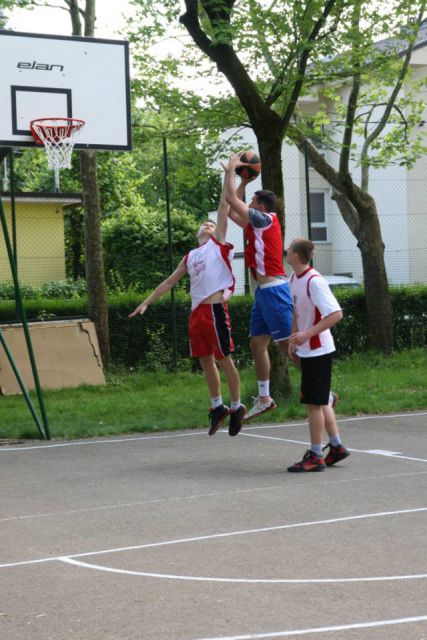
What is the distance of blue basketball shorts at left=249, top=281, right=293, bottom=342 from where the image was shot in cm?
934

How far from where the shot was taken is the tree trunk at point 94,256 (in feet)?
59.7

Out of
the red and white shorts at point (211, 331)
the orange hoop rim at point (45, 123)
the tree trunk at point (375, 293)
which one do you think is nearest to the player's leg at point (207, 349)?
the red and white shorts at point (211, 331)

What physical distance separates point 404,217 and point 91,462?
23.6m

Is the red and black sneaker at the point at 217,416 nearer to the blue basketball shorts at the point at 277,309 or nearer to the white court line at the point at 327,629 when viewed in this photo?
the blue basketball shorts at the point at 277,309

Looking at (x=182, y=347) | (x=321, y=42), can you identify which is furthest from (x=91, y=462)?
(x=182, y=347)

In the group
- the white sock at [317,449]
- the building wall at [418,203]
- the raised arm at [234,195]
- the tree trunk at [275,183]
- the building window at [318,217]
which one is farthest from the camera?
the building wall at [418,203]

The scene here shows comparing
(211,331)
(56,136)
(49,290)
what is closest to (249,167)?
(211,331)

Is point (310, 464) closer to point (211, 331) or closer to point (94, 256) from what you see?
point (211, 331)

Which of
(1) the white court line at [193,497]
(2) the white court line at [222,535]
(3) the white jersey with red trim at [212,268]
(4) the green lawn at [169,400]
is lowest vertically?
(4) the green lawn at [169,400]

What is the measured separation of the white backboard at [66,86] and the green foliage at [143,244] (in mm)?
15557

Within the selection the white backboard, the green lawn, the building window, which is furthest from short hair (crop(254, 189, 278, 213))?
the building window

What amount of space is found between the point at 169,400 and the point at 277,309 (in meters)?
6.10

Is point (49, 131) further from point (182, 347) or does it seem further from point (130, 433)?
point (182, 347)

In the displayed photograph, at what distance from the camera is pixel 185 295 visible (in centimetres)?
1939
